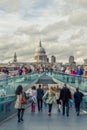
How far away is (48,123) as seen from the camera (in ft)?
60.3

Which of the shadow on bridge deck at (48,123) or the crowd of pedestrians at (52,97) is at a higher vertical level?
the crowd of pedestrians at (52,97)

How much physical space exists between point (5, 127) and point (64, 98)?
17.0ft

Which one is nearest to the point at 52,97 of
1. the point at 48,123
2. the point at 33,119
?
the point at 33,119

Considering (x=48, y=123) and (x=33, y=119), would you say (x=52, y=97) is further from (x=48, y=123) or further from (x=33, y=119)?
(x=48, y=123)

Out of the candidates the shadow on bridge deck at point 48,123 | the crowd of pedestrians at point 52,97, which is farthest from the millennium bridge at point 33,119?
the crowd of pedestrians at point 52,97

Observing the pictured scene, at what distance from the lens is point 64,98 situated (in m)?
21.5

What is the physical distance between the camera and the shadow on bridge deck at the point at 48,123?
1703cm

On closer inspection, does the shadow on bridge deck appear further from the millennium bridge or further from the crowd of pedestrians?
the crowd of pedestrians

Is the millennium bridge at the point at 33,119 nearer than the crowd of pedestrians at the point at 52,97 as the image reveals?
Yes

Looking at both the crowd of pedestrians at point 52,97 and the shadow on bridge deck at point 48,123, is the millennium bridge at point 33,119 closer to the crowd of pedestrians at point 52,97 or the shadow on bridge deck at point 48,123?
the shadow on bridge deck at point 48,123

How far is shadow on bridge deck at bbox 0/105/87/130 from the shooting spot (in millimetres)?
17031

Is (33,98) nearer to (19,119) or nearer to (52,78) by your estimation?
(19,119)

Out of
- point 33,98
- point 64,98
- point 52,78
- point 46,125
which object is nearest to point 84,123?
point 46,125

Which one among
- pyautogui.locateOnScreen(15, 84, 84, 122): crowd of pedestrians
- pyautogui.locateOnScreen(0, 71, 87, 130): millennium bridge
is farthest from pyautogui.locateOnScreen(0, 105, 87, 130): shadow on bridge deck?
pyautogui.locateOnScreen(15, 84, 84, 122): crowd of pedestrians
